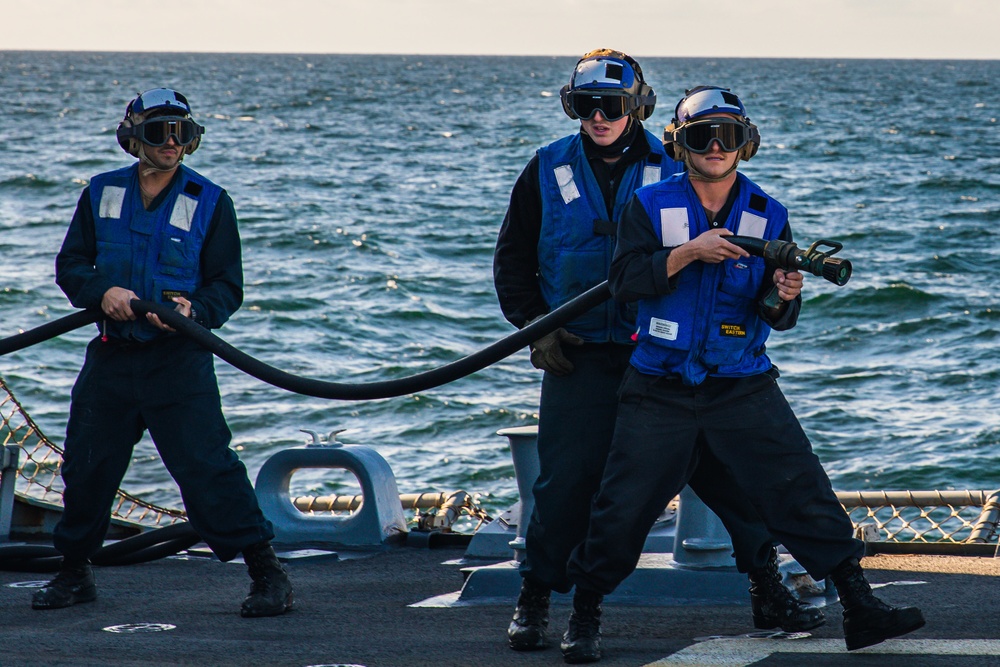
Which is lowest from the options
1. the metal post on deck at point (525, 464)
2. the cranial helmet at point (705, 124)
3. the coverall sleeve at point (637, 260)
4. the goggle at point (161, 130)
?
the metal post on deck at point (525, 464)

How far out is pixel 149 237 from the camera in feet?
15.9

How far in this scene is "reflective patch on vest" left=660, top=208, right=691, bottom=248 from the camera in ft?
12.8

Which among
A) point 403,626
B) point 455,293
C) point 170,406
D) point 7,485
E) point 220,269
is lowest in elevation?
point 403,626

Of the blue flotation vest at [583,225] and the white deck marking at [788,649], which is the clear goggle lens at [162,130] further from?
the white deck marking at [788,649]

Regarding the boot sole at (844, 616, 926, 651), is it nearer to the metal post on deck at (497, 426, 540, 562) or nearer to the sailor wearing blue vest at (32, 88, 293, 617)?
the metal post on deck at (497, 426, 540, 562)

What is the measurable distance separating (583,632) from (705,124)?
1.49 meters

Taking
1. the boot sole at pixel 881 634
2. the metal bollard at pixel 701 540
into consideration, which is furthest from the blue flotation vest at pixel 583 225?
the boot sole at pixel 881 634

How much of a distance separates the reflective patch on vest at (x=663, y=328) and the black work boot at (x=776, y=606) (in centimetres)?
85

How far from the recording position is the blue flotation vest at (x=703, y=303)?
383 cm

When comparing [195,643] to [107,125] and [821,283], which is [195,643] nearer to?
[821,283]

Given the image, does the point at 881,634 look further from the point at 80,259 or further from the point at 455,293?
the point at 455,293

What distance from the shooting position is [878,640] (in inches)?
150

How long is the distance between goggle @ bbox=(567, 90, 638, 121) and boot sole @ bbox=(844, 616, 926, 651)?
1.64m

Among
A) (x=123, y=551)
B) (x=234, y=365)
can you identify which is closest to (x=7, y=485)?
(x=123, y=551)
